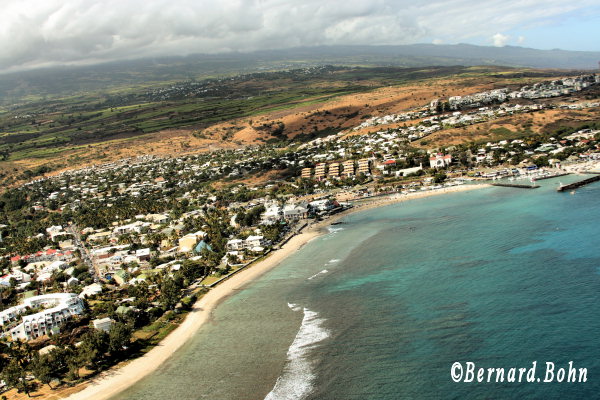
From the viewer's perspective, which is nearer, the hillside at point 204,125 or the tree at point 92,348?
the tree at point 92,348

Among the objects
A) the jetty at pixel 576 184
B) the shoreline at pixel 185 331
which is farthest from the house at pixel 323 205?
the jetty at pixel 576 184

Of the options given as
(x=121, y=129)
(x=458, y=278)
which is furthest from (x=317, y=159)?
(x=121, y=129)

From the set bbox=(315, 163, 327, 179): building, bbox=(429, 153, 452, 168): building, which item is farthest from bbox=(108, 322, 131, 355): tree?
bbox=(429, 153, 452, 168): building

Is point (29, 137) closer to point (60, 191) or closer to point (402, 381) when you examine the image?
A: point (60, 191)

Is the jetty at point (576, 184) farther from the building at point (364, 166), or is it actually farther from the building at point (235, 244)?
the building at point (235, 244)

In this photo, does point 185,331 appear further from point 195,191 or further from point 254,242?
point 195,191

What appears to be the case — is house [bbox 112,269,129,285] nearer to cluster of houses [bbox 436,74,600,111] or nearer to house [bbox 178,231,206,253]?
house [bbox 178,231,206,253]
